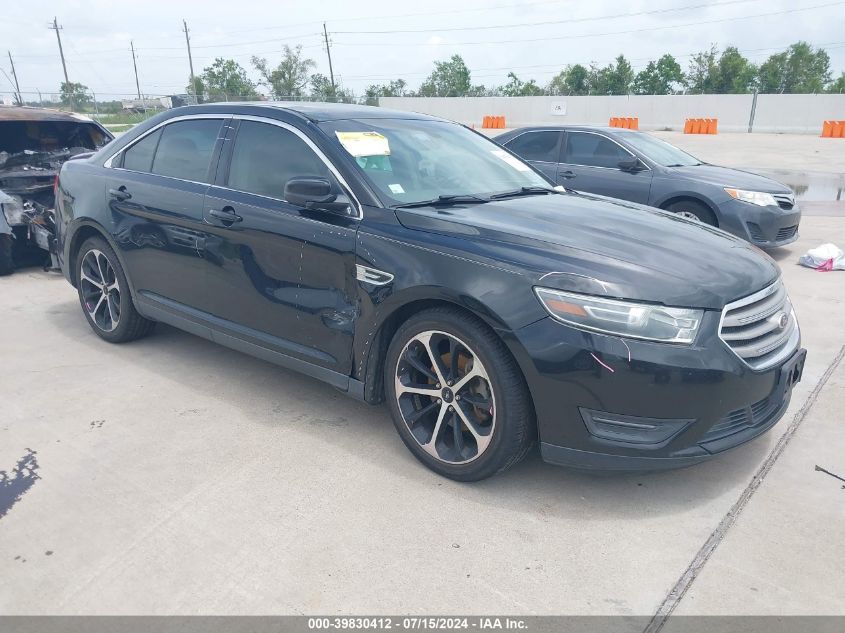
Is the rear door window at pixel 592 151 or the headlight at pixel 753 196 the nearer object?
the headlight at pixel 753 196

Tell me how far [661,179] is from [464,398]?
5685 mm

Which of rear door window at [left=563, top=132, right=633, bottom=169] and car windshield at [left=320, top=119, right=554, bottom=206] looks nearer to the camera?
car windshield at [left=320, top=119, right=554, bottom=206]

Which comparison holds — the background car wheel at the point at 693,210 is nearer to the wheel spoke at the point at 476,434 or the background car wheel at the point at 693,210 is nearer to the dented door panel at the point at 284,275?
the dented door panel at the point at 284,275

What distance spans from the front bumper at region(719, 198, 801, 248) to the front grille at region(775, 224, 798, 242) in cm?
5

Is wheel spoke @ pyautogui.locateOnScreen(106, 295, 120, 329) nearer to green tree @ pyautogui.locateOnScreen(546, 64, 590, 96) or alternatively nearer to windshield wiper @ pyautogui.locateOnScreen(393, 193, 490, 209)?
windshield wiper @ pyautogui.locateOnScreen(393, 193, 490, 209)

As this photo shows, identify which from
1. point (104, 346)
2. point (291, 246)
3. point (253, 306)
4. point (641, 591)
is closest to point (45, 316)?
point (104, 346)

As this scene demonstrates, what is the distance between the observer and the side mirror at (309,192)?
3.29m

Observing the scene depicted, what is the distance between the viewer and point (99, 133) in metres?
7.62

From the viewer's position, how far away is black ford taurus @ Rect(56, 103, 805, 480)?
2705 millimetres

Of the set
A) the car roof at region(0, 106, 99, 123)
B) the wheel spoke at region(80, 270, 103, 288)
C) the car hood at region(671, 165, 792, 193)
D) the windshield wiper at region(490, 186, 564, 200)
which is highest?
the car roof at region(0, 106, 99, 123)

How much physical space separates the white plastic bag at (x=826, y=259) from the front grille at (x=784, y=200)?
0.64 metres

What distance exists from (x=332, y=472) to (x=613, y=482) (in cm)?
133

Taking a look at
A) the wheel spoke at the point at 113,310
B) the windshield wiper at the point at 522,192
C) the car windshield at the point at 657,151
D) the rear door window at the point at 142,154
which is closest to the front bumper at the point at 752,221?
the car windshield at the point at 657,151

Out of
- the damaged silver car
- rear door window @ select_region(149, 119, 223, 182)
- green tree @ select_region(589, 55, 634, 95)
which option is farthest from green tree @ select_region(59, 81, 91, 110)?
green tree @ select_region(589, 55, 634, 95)
